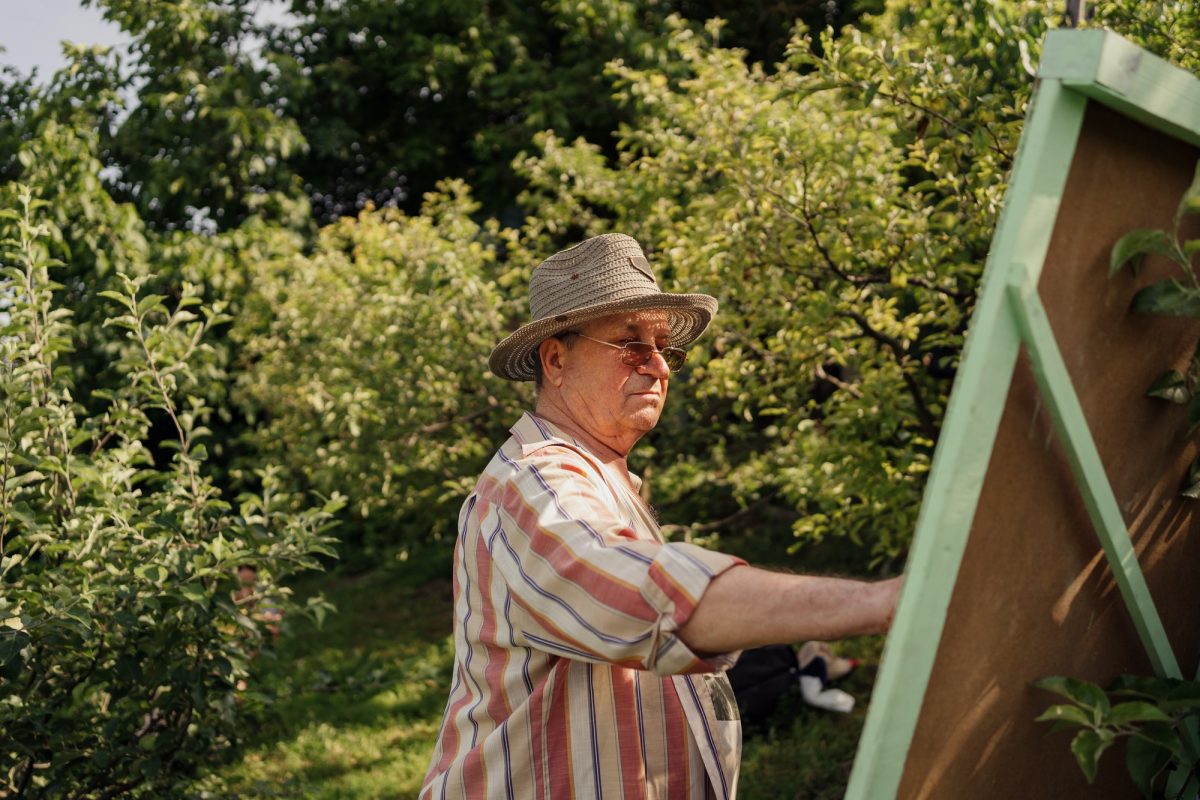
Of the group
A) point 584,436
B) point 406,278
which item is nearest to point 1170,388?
point 584,436

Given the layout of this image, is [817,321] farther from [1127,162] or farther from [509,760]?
[1127,162]

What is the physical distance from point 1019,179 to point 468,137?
36.1ft

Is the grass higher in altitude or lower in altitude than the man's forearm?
lower

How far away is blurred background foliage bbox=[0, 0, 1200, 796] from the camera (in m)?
3.77

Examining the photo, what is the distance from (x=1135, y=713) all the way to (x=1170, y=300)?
0.48m

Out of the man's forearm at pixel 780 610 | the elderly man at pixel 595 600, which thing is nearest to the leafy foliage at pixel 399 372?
the elderly man at pixel 595 600

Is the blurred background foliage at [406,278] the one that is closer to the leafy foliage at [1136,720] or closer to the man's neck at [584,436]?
the man's neck at [584,436]

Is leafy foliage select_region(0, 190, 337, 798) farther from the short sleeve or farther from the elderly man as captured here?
the short sleeve

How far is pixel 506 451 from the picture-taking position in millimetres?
2174

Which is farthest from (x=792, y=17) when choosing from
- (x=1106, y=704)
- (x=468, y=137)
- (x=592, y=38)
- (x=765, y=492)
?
(x=1106, y=704)

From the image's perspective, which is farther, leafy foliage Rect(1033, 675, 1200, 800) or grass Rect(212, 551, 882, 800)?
grass Rect(212, 551, 882, 800)

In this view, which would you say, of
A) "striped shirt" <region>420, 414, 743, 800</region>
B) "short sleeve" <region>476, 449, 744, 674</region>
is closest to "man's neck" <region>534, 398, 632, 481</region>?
"striped shirt" <region>420, 414, 743, 800</region>

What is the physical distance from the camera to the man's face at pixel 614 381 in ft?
7.84

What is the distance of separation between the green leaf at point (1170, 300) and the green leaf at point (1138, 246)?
0.13ft
